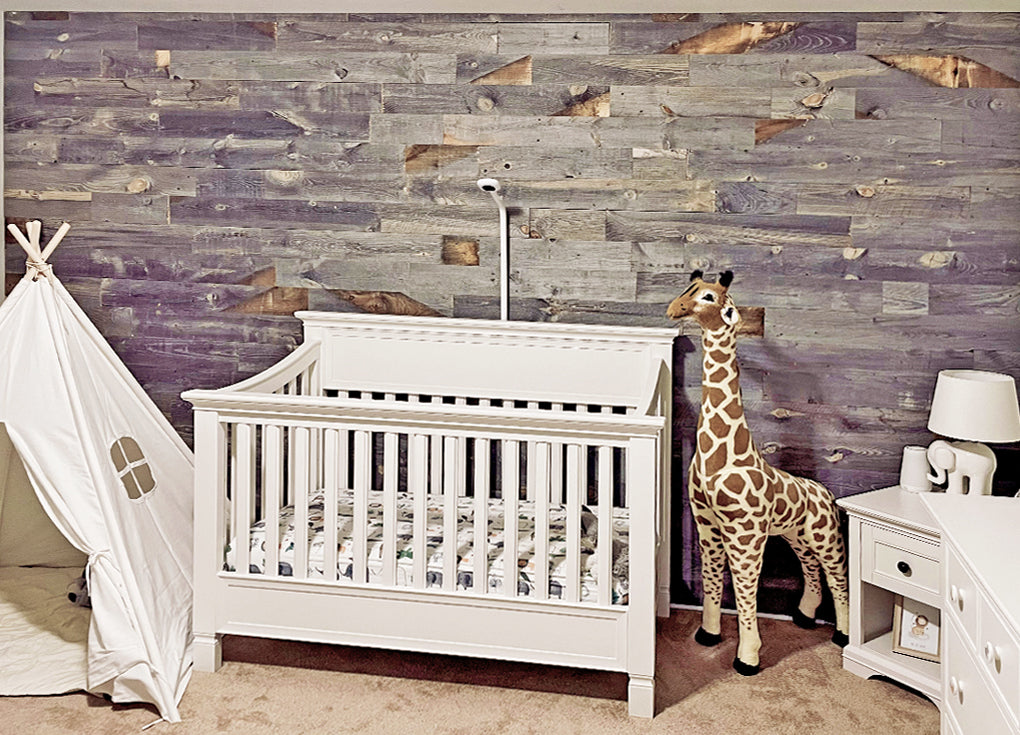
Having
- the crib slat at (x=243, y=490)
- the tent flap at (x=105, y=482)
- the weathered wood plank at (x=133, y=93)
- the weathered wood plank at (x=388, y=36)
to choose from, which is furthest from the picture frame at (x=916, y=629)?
the weathered wood plank at (x=133, y=93)

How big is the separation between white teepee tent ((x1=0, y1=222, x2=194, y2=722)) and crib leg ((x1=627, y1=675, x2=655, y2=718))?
3.77ft

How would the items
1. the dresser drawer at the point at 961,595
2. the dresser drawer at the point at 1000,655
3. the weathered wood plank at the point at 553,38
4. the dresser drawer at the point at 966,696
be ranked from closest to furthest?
1. the dresser drawer at the point at 1000,655
2. the dresser drawer at the point at 966,696
3. the dresser drawer at the point at 961,595
4. the weathered wood plank at the point at 553,38

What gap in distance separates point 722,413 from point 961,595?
100 cm

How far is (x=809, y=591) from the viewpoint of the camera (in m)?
3.04

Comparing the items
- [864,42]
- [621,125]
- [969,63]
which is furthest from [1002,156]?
[621,125]

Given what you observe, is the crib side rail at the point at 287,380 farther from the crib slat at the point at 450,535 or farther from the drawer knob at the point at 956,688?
the drawer knob at the point at 956,688

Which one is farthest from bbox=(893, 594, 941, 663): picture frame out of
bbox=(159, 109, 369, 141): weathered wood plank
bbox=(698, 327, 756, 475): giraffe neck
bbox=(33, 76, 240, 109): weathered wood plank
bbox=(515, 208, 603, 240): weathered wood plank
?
bbox=(33, 76, 240, 109): weathered wood plank

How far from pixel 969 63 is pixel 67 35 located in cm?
296

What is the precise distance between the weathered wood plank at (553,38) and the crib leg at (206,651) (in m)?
1.99

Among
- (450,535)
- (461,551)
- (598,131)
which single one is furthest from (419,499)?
(598,131)

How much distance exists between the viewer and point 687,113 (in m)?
3.04

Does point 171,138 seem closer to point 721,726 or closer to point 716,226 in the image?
point 716,226

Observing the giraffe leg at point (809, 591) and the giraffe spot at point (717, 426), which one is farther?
the giraffe leg at point (809, 591)

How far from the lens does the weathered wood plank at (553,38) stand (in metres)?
3.06
